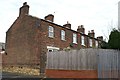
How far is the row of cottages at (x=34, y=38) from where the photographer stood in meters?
26.9

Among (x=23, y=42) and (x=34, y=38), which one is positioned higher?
(x=34, y=38)

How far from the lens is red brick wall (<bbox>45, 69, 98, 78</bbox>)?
16.5 meters

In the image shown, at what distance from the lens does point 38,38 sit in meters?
26.9

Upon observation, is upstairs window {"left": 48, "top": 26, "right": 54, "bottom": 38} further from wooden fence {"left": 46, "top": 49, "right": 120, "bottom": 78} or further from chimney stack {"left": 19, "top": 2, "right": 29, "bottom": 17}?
wooden fence {"left": 46, "top": 49, "right": 120, "bottom": 78}

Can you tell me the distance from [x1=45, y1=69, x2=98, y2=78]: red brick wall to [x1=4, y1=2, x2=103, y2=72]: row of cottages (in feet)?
18.9

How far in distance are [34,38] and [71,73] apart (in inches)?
424

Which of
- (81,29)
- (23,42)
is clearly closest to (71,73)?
(23,42)

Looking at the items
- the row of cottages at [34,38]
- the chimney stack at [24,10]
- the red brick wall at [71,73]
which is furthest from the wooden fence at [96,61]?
the chimney stack at [24,10]

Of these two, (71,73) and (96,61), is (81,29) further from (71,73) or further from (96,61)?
(96,61)

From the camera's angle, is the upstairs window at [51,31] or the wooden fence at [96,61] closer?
the wooden fence at [96,61]

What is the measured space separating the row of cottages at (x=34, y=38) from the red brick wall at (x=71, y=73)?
5.75m

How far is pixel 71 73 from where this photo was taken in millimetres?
18141

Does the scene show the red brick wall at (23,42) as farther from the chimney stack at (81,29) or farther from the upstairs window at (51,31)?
the chimney stack at (81,29)

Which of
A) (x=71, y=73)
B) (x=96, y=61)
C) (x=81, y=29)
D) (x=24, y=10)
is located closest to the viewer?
(x=96, y=61)
